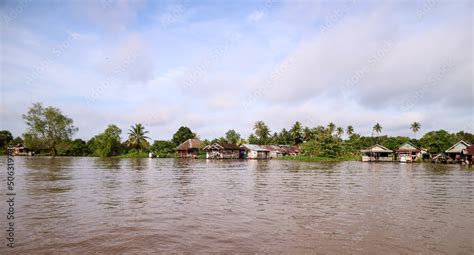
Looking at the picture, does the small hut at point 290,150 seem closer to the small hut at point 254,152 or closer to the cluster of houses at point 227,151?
the cluster of houses at point 227,151

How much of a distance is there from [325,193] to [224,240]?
916cm

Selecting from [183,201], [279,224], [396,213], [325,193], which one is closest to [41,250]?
[279,224]

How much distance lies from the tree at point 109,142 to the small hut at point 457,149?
66069 millimetres

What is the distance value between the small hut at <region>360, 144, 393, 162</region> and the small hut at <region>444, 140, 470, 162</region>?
9744mm

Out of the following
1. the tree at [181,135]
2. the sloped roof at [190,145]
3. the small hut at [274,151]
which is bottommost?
the small hut at [274,151]

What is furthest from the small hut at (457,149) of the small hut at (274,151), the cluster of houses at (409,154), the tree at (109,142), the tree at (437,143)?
the tree at (109,142)

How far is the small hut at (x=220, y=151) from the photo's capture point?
71188mm

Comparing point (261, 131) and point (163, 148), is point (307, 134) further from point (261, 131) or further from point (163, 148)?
point (163, 148)

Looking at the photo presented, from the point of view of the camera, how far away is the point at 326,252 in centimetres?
Result: 669

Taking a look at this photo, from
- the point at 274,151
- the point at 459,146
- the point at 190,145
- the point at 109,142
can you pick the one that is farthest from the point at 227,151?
the point at 459,146

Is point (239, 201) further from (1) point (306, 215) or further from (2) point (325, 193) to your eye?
(2) point (325, 193)

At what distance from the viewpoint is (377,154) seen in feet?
208

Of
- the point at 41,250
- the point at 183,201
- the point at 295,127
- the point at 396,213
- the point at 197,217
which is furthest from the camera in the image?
the point at 295,127

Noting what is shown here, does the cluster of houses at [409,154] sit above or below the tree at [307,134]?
below
